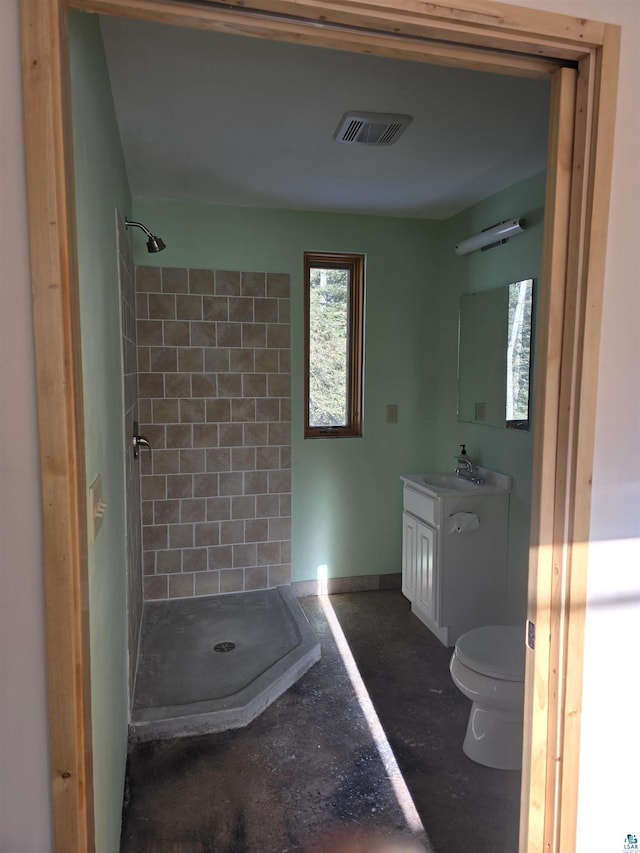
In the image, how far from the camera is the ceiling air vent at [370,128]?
2.19m

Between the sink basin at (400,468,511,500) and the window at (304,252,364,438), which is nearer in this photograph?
the sink basin at (400,468,511,500)

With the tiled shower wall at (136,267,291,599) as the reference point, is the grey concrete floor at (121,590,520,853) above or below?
below

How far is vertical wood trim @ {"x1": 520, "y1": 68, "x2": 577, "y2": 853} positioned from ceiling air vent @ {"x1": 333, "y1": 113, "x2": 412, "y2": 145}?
1125 millimetres

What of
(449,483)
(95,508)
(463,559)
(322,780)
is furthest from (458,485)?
(95,508)

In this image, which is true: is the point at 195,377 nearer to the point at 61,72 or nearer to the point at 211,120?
the point at 211,120

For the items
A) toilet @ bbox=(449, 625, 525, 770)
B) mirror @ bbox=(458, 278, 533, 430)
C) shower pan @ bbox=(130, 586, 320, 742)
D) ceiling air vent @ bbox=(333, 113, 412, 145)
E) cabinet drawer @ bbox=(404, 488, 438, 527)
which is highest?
ceiling air vent @ bbox=(333, 113, 412, 145)

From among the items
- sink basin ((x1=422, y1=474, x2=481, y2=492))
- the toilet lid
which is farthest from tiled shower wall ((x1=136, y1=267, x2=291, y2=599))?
the toilet lid

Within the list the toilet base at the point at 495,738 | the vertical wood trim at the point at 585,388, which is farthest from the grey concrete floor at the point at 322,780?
the vertical wood trim at the point at 585,388

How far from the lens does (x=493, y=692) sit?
2.09 meters

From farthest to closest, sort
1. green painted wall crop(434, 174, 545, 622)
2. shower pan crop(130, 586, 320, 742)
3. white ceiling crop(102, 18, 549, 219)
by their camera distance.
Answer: green painted wall crop(434, 174, 545, 622) < shower pan crop(130, 586, 320, 742) < white ceiling crop(102, 18, 549, 219)

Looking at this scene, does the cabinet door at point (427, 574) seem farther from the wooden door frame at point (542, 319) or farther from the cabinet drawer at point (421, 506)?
the wooden door frame at point (542, 319)

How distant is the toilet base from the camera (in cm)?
219

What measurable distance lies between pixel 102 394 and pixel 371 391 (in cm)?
239

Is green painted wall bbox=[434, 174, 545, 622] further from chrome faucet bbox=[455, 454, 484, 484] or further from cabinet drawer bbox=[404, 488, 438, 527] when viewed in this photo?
cabinet drawer bbox=[404, 488, 438, 527]
